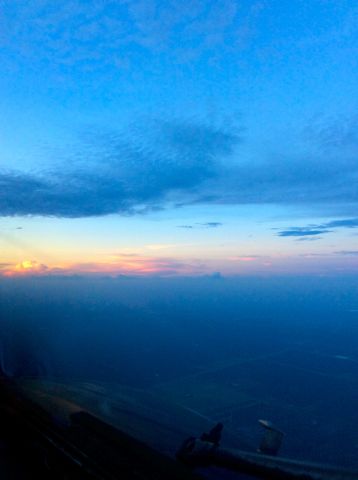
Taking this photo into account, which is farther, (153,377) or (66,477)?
(153,377)

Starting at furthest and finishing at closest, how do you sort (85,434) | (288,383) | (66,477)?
(288,383), (85,434), (66,477)

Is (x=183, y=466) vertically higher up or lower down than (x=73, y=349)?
higher up

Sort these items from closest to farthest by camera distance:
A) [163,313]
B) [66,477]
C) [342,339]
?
[66,477] → [342,339] → [163,313]

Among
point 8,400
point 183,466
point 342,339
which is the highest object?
point 8,400

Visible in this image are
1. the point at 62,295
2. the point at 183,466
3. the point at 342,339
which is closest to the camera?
the point at 183,466

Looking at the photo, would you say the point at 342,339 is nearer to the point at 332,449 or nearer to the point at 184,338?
the point at 184,338

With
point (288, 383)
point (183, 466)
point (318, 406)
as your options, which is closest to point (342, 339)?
point (288, 383)

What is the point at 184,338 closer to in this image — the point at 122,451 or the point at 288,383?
the point at 288,383

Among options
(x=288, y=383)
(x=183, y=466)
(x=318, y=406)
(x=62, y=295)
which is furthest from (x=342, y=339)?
(x=183, y=466)

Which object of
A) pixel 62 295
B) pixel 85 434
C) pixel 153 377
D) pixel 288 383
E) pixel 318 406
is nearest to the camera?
pixel 85 434
